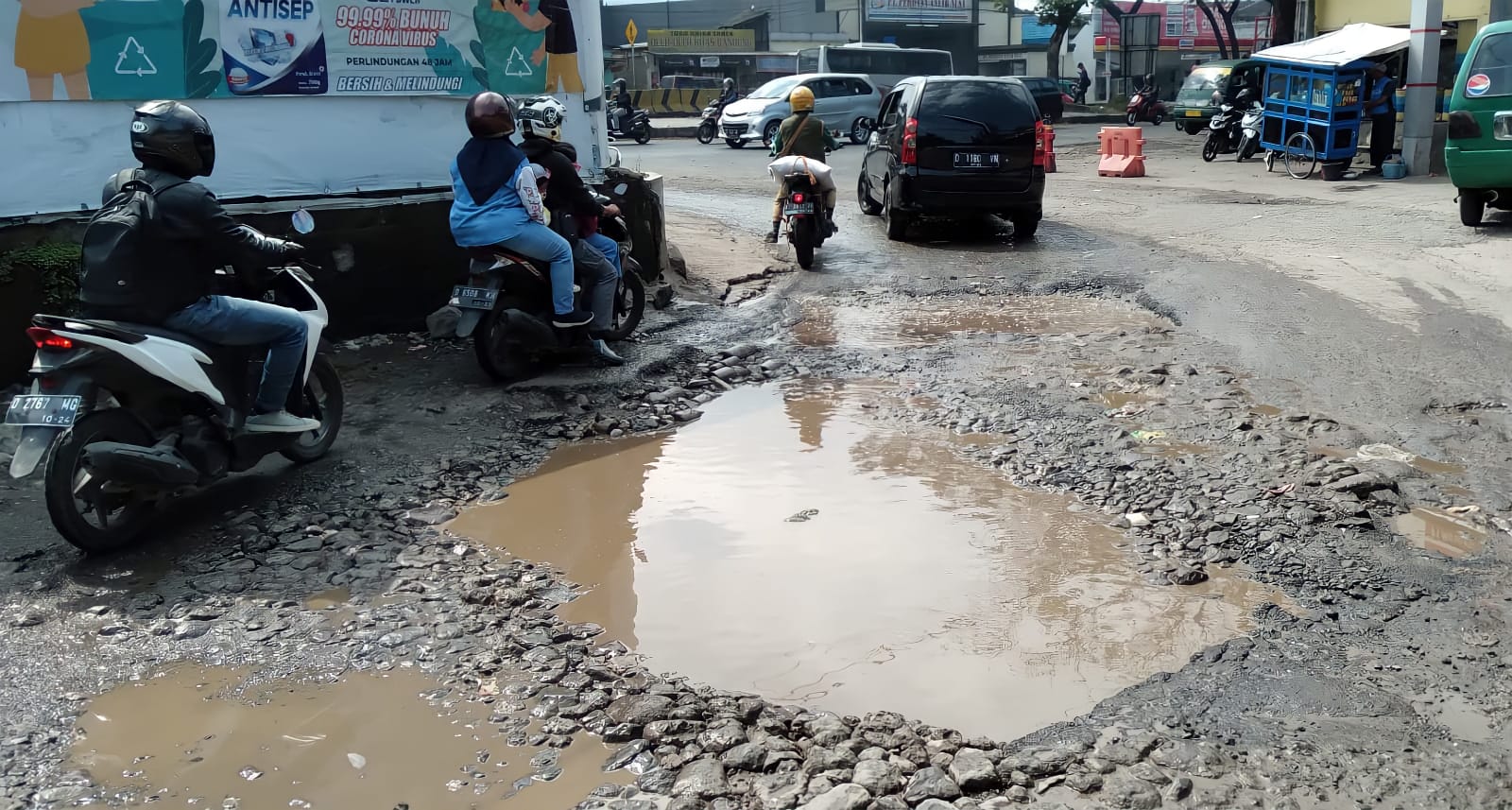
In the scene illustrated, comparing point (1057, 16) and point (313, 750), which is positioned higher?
point (1057, 16)

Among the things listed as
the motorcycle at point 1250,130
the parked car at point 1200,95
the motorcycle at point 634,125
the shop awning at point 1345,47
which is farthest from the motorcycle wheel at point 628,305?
the parked car at point 1200,95

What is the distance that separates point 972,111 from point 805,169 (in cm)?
219

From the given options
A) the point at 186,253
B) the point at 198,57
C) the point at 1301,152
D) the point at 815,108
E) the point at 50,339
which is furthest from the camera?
the point at 815,108

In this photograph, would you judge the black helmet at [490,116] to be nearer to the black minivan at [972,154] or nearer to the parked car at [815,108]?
the black minivan at [972,154]

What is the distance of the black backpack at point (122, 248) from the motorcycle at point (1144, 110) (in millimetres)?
31660

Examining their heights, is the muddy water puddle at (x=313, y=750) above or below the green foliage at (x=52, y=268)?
below

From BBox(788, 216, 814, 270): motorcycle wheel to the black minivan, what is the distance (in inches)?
68.5

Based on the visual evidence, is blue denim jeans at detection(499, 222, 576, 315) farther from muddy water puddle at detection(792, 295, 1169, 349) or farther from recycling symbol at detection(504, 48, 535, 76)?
recycling symbol at detection(504, 48, 535, 76)

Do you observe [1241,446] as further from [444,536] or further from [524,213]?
[524,213]

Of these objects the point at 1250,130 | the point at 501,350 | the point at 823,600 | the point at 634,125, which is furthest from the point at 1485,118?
the point at 634,125

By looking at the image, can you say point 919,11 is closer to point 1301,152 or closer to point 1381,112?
point 1381,112

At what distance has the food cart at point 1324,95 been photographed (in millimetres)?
16828

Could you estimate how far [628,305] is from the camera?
7977 millimetres

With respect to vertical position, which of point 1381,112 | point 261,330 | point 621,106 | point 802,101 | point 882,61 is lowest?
point 261,330
